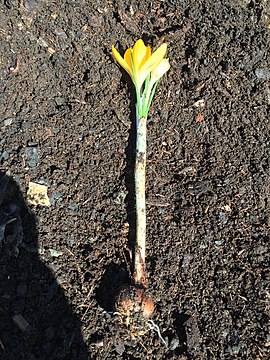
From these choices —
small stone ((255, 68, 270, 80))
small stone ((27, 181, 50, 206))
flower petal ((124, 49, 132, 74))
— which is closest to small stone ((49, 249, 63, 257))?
small stone ((27, 181, 50, 206))

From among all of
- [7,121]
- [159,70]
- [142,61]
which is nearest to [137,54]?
[142,61]

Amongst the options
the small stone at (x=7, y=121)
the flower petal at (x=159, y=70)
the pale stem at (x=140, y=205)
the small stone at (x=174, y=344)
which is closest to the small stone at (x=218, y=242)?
the pale stem at (x=140, y=205)

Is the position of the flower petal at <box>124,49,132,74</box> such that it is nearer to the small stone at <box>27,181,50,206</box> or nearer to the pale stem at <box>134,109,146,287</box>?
the pale stem at <box>134,109,146,287</box>

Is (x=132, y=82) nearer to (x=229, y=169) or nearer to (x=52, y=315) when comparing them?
(x=229, y=169)

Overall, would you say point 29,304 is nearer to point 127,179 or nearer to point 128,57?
point 127,179

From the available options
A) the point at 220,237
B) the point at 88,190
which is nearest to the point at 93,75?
the point at 88,190

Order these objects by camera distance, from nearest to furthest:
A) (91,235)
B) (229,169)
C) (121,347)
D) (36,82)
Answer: (121,347) < (91,235) < (229,169) < (36,82)
